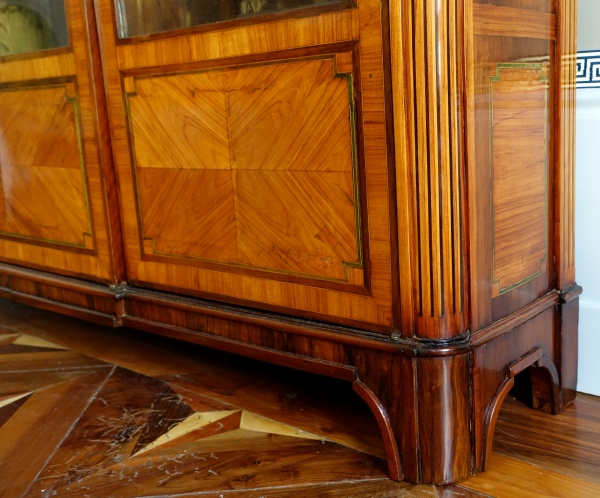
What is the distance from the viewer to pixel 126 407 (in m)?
1.17

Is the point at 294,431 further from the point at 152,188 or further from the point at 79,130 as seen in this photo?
the point at 79,130

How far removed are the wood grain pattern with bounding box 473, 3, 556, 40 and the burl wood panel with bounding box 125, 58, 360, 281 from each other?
17cm

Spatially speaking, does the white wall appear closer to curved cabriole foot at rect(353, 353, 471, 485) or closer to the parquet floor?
the parquet floor

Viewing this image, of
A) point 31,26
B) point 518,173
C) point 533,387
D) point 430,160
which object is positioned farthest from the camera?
point 31,26

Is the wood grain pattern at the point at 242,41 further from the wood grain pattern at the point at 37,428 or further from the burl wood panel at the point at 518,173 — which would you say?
the wood grain pattern at the point at 37,428

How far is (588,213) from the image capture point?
111 centimetres

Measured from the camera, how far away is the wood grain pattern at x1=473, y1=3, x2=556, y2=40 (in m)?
0.85

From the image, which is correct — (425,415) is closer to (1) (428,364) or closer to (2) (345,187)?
(1) (428,364)

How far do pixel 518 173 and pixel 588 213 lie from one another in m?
0.22

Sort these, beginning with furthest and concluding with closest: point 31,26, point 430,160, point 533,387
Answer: point 31,26 < point 533,387 < point 430,160

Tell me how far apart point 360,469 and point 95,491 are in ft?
1.10

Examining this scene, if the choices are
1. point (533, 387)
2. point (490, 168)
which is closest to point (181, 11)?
point (490, 168)

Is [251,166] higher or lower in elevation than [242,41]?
lower

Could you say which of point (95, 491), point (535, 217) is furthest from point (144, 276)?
point (535, 217)
